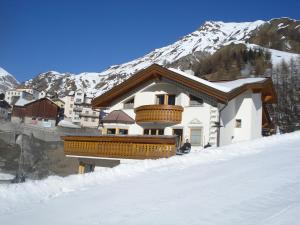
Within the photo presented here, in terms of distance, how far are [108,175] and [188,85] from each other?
12672 millimetres

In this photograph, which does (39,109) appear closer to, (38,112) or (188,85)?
(38,112)

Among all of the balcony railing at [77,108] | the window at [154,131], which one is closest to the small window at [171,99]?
the window at [154,131]

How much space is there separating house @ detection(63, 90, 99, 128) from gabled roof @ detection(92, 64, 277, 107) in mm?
88266

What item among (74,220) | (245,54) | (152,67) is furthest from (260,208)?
(245,54)

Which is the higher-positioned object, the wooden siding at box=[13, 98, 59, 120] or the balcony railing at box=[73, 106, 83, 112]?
the balcony railing at box=[73, 106, 83, 112]

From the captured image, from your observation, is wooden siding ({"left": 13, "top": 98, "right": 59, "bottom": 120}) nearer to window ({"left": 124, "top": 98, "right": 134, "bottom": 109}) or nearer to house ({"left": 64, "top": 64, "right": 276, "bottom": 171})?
house ({"left": 64, "top": 64, "right": 276, "bottom": 171})

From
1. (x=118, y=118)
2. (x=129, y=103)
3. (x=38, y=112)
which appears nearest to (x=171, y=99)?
(x=129, y=103)

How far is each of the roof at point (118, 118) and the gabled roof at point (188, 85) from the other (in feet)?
A: 4.80

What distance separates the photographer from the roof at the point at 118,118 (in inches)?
976

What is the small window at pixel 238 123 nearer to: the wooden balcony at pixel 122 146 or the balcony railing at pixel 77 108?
the wooden balcony at pixel 122 146

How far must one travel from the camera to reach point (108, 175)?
36.1 ft

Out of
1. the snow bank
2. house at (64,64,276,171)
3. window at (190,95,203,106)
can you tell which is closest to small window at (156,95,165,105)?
house at (64,64,276,171)

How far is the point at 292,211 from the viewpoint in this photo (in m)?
6.42

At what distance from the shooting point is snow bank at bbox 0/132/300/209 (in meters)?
9.03
